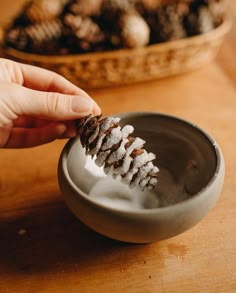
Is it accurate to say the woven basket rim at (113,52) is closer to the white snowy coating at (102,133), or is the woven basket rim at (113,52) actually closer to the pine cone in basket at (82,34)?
the pine cone in basket at (82,34)

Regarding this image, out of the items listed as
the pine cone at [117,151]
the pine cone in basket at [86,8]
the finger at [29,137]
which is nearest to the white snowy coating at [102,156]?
the pine cone at [117,151]

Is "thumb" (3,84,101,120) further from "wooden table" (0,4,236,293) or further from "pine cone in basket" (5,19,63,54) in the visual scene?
"pine cone in basket" (5,19,63,54)

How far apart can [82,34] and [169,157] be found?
0.30 m

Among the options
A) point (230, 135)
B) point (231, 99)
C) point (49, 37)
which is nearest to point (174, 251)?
point (230, 135)

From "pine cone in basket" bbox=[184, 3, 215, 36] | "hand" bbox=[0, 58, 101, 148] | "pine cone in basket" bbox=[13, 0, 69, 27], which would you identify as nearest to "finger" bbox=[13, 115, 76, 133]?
"hand" bbox=[0, 58, 101, 148]

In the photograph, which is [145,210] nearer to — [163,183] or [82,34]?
[163,183]

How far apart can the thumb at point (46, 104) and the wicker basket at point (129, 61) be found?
0.21m

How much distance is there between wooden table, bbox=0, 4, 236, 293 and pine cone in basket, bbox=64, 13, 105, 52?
0.68 ft

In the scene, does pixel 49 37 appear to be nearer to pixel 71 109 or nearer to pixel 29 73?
pixel 29 73

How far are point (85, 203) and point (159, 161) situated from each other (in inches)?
7.4

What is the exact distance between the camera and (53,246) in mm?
467

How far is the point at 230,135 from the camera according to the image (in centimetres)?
62

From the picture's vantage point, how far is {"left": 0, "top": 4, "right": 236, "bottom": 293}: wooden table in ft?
1.40

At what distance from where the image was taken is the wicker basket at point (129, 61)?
689mm
